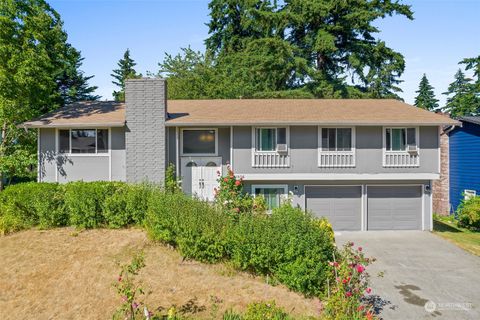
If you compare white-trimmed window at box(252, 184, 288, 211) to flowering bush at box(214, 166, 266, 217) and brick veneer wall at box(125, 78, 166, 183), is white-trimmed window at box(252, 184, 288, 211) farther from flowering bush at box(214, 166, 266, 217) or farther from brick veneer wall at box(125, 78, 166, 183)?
brick veneer wall at box(125, 78, 166, 183)

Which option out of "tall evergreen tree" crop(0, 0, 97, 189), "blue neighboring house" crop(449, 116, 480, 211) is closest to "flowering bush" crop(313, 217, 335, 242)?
"tall evergreen tree" crop(0, 0, 97, 189)

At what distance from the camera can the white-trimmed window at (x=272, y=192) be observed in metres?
14.0

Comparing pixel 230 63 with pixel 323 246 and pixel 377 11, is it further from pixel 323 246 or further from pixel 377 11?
pixel 323 246

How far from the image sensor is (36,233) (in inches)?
411

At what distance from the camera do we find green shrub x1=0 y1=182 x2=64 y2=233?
1064cm

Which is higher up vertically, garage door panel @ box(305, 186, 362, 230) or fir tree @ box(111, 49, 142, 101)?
fir tree @ box(111, 49, 142, 101)

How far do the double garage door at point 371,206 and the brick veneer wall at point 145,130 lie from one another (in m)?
7.50

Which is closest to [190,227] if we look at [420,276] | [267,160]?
[267,160]

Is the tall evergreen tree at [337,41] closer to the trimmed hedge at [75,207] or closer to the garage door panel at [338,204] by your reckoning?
the garage door panel at [338,204]

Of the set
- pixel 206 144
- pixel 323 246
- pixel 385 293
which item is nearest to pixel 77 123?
pixel 206 144

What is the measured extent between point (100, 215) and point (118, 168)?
3.60m

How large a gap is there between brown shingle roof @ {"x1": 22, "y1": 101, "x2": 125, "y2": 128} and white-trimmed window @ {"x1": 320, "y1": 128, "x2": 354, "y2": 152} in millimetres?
9449

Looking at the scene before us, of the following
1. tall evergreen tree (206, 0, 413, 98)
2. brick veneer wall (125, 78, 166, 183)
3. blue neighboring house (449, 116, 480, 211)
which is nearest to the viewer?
brick veneer wall (125, 78, 166, 183)

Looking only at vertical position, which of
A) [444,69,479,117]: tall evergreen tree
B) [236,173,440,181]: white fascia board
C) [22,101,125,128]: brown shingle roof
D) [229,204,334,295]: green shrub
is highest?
[444,69,479,117]: tall evergreen tree
